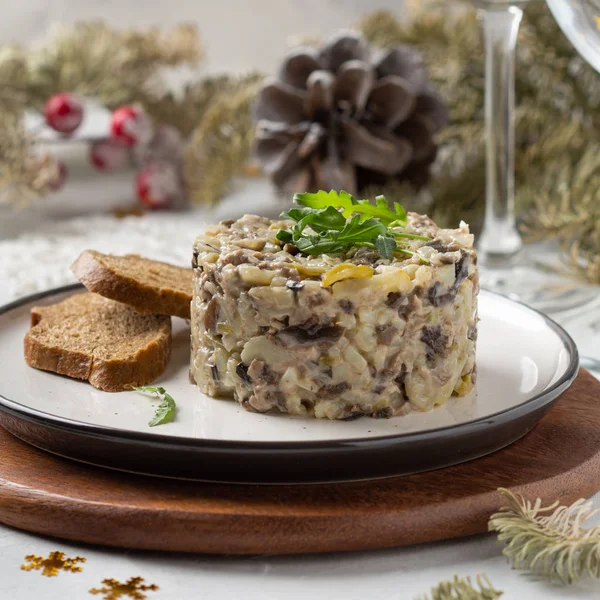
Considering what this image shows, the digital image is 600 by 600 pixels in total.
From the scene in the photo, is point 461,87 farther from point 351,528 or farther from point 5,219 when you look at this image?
point 351,528

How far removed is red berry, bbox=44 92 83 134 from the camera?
15.6 ft

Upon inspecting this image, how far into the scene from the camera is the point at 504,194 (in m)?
3.75

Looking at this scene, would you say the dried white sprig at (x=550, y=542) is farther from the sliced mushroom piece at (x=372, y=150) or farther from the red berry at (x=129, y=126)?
the red berry at (x=129, y=126)

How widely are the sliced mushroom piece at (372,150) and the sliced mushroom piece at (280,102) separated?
0.24 m

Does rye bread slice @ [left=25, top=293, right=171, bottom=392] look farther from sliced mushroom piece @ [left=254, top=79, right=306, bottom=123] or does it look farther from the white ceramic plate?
sliced mushroom piece @ [left=254, top=79, right=306, bottom=123]

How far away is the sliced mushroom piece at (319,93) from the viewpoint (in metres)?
4.29

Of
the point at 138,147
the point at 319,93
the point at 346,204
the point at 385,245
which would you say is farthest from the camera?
the point at 138,147

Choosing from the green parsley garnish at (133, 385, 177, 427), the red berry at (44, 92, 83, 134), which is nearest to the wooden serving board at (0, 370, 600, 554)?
the green parsley garnish at (133, 385, 177, 427)

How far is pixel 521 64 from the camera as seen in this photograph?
14.8ft

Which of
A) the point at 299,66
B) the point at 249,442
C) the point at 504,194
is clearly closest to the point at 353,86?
the point at 299,66

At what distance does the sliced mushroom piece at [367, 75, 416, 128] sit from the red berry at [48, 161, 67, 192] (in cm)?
160

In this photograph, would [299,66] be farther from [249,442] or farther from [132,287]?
[249,442]

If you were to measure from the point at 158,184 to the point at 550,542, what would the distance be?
369 cm

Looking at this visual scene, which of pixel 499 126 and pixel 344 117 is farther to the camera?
pixel 344 117
